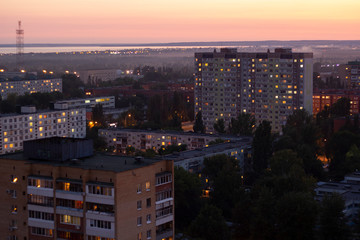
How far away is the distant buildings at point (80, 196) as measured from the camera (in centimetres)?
1451

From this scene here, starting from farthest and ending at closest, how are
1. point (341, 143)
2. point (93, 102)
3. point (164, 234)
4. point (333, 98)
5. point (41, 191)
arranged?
point (93, 102) < point (333, 98) < point (341, 143) < point (164, 234) < point (41, 191)

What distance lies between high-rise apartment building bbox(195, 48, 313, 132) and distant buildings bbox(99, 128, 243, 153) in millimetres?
11436

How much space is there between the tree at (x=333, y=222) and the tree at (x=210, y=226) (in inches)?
124

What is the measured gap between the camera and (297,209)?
1884 cm

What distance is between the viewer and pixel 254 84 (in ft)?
159

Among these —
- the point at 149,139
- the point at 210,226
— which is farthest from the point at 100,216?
the point at 149,139

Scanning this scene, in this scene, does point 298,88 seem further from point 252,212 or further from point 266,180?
point 252,212

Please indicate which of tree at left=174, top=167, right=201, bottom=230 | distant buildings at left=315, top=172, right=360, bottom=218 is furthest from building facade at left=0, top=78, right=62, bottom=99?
distant buildings at left=315, top=172, right=360, bottom=218

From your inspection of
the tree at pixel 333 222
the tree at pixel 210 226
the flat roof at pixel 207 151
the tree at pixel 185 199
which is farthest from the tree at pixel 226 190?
the tree at pixel 333 222

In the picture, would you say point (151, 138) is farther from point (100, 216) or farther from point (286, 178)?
point (100, 216)

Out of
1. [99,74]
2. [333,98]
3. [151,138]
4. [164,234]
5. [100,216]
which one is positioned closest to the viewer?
[100,216]

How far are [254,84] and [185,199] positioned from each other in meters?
26.6

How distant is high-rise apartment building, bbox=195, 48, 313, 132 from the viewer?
46625 millimetres

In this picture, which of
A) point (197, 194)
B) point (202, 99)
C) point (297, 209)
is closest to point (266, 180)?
point (197, 194)
